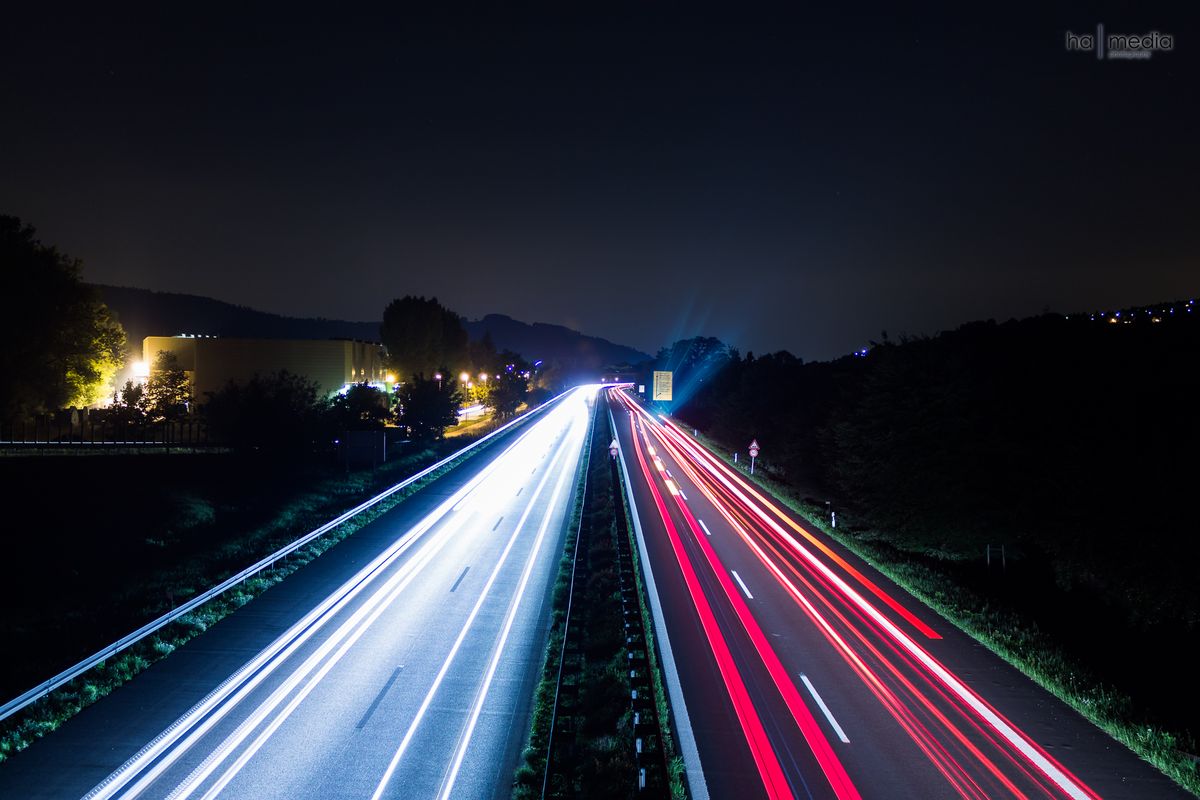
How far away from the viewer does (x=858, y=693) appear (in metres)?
13.5

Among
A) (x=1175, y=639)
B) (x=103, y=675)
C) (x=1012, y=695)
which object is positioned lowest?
(x=1175, y=639)

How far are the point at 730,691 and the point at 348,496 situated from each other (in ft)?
83.5

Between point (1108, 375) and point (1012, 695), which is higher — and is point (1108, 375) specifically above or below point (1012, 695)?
above

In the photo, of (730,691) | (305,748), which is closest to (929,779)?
(730,691)

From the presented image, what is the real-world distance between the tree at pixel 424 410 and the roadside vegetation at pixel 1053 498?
2768cm

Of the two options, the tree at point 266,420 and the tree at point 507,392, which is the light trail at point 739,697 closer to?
the tree at point 266,420

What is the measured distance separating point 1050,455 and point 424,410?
4362 cm

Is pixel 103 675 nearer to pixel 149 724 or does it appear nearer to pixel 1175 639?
pixel 149 724

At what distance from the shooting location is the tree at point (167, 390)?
5538 cm

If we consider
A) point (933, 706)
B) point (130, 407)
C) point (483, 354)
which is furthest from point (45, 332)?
point (483, 354)

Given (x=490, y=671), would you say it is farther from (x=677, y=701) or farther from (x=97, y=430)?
(x=97, y=430)

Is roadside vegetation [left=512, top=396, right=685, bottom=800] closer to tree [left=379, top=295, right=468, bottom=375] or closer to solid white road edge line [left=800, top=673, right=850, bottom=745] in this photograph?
solid white road edge line [left=800, top=673, right=850, bottom=745]

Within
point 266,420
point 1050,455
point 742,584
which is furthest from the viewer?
point 266,420

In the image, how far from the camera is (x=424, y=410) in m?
58.4
